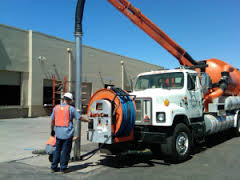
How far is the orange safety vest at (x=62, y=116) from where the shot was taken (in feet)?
18.2

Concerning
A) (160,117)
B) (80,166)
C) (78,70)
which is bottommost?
(80,166)

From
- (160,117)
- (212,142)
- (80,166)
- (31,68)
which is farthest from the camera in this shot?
(31,68)

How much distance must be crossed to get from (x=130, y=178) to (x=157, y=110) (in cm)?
194

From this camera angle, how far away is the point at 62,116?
557cm

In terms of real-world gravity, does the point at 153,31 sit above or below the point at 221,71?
above

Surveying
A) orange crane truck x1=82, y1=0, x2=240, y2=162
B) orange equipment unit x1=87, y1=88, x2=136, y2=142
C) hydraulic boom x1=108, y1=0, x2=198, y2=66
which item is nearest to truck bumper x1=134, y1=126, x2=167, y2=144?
orange crane truck x1=82, y1=0, x2=240, y2=162

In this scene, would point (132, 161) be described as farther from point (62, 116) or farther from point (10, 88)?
point (10, 88)

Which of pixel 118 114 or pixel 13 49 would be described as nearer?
pixel 118 114

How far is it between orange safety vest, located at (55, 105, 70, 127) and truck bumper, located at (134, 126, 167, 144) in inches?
78.9

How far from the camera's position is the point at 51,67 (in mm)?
20047

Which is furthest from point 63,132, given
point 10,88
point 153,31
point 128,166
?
point 10,88

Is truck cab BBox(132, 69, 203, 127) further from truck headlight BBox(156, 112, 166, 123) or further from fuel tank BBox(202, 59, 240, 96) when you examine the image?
fuel tank BBox(202, 59, 240, 96)

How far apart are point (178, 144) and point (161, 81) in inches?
89.1

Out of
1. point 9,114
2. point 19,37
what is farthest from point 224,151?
point 19,37
